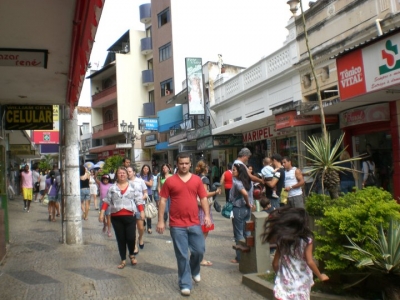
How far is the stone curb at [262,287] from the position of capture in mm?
5273

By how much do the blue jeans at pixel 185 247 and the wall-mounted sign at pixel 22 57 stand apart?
3031 millimetres

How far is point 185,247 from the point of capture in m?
6.02

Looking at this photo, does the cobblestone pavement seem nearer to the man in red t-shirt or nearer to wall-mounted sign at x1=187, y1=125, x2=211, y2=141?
the man in red t-shirt

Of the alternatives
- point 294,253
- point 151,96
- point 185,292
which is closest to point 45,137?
point 151,96

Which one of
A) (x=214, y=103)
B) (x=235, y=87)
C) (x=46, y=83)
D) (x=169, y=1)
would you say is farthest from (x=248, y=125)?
(x=169, y=1)

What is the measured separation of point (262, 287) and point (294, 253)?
1.97 metres

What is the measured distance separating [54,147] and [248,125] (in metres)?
13.9

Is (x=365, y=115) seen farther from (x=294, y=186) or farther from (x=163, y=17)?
(x=163, y=17)

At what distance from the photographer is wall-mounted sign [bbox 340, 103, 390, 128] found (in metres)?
13.5

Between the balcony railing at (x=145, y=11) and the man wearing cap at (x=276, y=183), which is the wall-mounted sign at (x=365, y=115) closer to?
A: the man wearing cap at (x=276, y=183)

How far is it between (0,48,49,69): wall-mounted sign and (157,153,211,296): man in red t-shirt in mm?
2441

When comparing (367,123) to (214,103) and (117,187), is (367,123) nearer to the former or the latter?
(117,187)

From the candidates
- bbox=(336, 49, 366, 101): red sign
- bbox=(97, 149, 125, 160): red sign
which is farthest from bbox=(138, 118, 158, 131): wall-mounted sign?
bbox=(336, 49, 366, 101): red sign

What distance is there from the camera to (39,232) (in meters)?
12.2
